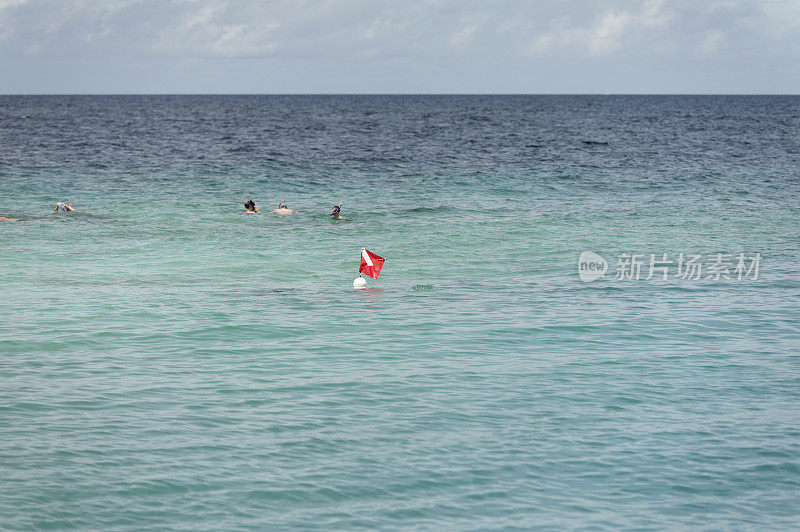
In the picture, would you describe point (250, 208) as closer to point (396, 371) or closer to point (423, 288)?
point (423, 288)

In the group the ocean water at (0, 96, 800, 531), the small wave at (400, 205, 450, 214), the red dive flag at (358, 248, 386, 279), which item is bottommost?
the ocean water at (0, 96, 800, 531)

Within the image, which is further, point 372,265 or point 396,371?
point 372,265

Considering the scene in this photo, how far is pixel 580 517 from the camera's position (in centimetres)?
1262

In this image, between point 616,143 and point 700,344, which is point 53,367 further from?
point 616,143

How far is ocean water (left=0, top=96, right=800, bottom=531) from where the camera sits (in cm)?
1320

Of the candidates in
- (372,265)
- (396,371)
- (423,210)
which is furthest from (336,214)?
(396,371)

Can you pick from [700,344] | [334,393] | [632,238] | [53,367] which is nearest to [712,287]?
[700,344]

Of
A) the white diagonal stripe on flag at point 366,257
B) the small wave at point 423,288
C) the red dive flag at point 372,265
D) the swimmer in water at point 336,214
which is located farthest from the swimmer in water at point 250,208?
the white diagonal stripe on flag at point 366,257

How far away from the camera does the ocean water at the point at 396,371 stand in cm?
1320

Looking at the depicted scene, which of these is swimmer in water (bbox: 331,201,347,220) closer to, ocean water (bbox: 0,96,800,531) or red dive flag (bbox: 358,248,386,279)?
ocean water (bbox: 0,96,800,531)

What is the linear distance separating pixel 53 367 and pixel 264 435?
648 cm

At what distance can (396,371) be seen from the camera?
61.9 ft

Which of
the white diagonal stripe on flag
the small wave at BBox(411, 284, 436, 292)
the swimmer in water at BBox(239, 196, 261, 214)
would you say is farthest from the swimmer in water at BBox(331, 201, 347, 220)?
the white diagonal stripe on flag

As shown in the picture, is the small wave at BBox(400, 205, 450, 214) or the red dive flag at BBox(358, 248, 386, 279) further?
the small wave at BBox(400, 205, 450, 214)
